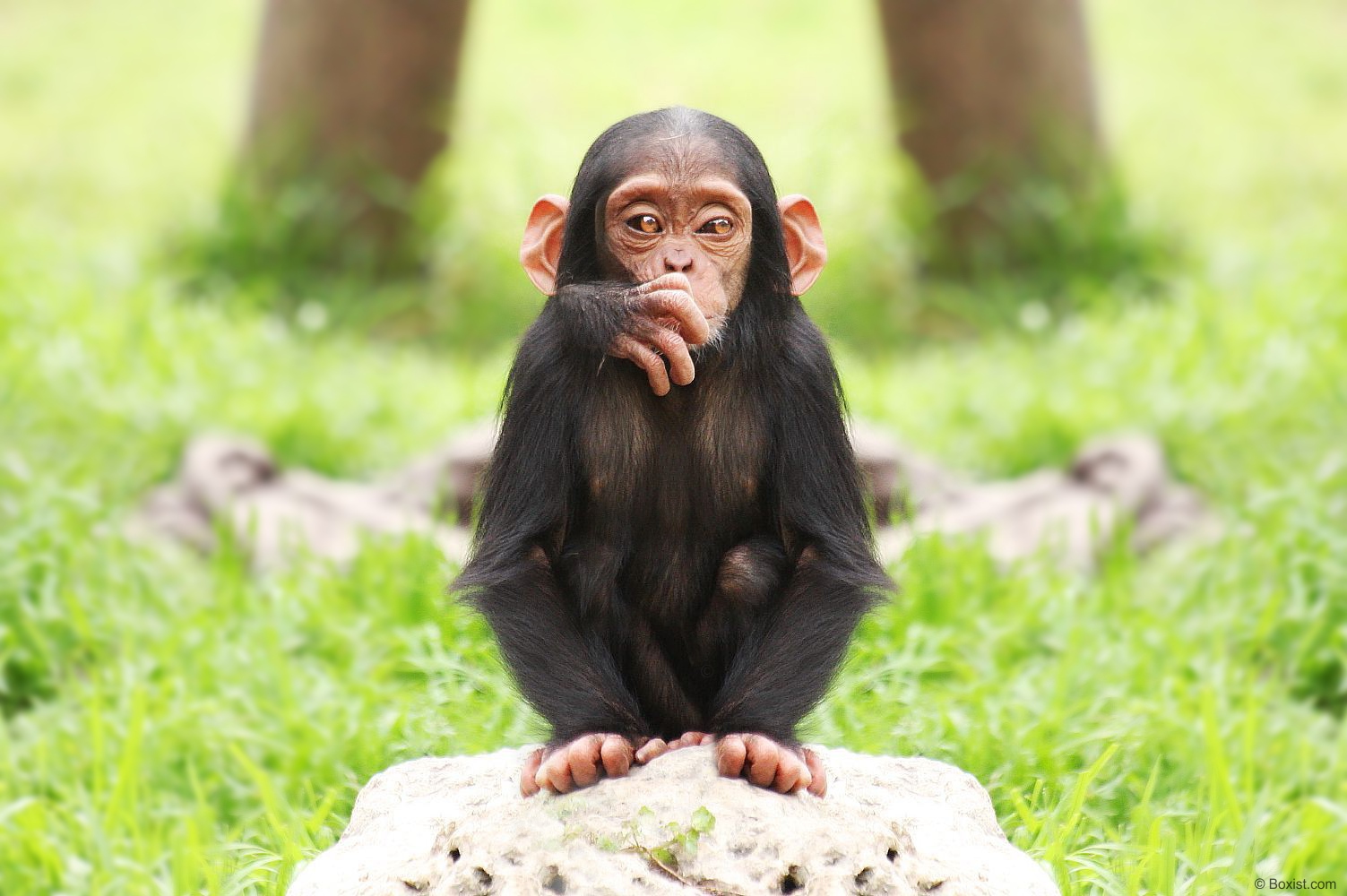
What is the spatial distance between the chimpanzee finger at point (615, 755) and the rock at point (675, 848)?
0.02 metres

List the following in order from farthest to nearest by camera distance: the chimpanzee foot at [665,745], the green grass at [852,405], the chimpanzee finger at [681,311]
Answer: the green grass at [852,405] < the chimpanzee foot at [665,745] < the chimpanzee finger at [681,311]

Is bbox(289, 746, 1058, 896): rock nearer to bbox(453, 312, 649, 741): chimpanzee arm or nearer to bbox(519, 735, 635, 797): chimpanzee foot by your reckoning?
bbox(519, 735, 635, 797): chimpanzee foot

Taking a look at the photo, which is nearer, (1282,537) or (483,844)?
(483,844)

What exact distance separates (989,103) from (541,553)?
5.96 m

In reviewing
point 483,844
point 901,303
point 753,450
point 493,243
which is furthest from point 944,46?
point 483,844

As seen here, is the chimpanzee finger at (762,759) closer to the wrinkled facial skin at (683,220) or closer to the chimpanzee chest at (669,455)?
the chimpanzee chest at (669,455)

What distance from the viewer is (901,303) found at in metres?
8.30

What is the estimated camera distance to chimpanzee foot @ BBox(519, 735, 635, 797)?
95.2 inches

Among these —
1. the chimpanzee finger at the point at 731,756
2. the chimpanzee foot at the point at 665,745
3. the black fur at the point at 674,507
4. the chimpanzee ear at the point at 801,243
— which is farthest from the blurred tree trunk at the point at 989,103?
the chimpanzee finger at the point at 731,756

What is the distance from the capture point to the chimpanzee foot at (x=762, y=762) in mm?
2426

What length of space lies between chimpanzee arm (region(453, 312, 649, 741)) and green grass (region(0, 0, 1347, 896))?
26.7 inches

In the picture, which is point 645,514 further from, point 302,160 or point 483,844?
point 302,160

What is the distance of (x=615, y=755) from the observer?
8.00 ft

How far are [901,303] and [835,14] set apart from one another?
6.26 metres
